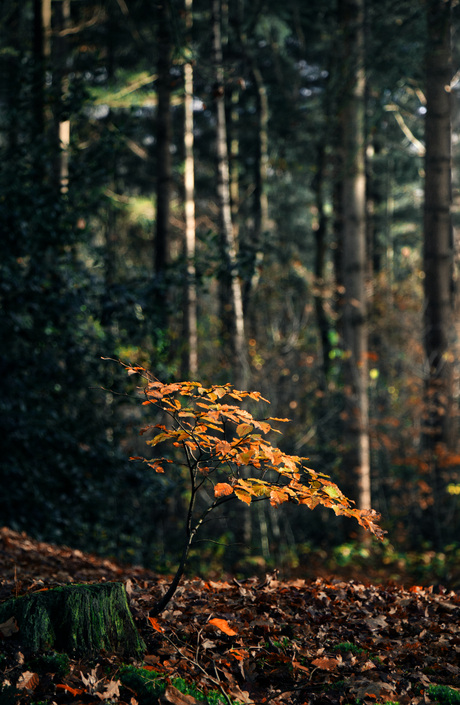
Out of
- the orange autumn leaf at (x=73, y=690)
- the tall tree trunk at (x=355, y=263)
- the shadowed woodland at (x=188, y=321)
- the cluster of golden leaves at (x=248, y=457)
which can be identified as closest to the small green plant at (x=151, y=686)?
the orange autumn leaf at (x=73, y=690)

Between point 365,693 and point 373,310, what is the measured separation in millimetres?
14001

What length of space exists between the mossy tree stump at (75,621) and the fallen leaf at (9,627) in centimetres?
2

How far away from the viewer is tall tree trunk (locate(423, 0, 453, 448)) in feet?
30.5

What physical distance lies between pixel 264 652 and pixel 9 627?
143 centimetres

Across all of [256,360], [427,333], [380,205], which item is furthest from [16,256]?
[380,205]

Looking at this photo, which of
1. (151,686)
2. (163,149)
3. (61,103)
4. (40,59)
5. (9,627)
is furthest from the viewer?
(163,149)

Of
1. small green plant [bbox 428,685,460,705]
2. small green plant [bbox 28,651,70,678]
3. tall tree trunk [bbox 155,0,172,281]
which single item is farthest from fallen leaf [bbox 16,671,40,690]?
tall tree trunk [bbox 155,0,172,281]

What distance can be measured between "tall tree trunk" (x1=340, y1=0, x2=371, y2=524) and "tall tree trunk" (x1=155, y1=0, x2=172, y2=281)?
3.08m

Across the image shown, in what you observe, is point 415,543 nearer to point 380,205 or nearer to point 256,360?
point 256,360

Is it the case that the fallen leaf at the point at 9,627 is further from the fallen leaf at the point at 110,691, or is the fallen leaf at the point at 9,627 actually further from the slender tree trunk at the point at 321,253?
the slender tree trunk at the point at 321,253

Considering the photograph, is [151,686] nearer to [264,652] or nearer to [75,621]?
[75,621]

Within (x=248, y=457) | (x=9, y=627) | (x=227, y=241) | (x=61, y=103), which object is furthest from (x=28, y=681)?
(x=61, y=103)

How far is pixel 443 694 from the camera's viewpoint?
9.43 feet

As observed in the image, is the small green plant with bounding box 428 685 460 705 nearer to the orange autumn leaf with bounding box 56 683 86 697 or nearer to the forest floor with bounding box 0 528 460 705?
the forest floor with bounding box 0 528 460 705
